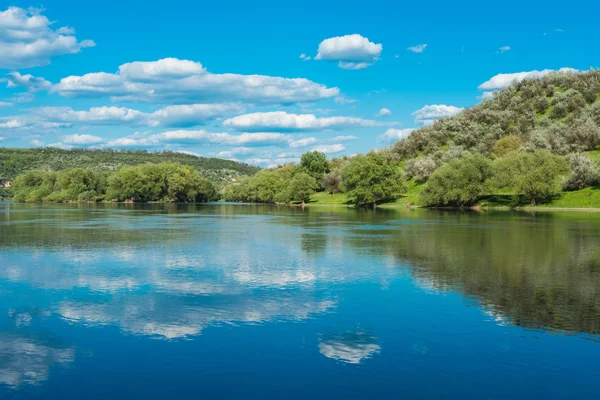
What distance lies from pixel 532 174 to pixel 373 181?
148 feet

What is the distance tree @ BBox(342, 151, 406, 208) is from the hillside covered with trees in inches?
10.7

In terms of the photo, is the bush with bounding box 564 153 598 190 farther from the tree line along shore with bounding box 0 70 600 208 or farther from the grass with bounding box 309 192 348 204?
the grass with bounding box 309 192 348 204

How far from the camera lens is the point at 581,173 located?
4434 inches

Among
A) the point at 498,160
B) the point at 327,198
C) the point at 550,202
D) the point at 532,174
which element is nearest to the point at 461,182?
the point at 498,160

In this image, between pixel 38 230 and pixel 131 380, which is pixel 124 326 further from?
pixel 38 230

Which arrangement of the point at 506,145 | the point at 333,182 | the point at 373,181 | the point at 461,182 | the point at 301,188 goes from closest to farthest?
the point at 461,182 < the point at 373,181 < the point at 506,145 < the point at 301,188 < the point at 333,182

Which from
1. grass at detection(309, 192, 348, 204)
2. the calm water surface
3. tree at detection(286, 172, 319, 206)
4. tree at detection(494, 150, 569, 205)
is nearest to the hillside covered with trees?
tree at detection(494, 150, 569, 205)

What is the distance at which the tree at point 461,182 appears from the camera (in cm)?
12106

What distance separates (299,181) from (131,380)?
163218mm

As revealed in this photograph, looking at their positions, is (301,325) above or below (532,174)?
below

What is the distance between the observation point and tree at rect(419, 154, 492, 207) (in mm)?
121062

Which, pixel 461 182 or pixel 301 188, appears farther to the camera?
pixel 301 188

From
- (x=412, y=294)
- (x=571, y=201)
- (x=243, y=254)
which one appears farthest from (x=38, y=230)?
(x=571, y=201)

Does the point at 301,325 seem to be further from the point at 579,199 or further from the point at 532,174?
the point at 579,199
